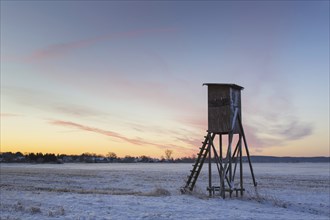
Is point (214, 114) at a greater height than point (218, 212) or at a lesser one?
greater

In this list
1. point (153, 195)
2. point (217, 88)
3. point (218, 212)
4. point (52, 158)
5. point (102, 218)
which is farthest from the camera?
point (52, 158)

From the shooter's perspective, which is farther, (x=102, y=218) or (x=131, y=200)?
(x=131, y=200)

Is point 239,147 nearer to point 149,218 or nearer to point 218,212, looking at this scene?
point 218,212

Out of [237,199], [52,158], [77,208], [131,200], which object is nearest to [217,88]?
[237,199]

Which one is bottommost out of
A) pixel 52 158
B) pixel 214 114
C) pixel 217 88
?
pixel 52 158

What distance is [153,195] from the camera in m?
21.7

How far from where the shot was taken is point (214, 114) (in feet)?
78.5

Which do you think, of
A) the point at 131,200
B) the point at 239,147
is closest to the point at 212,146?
the point at 239,147

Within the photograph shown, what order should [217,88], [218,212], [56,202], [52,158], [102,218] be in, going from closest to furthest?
[102,218], [218,212], [56,202], [217,88], [52,158]

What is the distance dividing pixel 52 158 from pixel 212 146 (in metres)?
186

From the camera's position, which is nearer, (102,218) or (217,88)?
(102,218)

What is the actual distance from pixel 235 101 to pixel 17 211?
14135mm

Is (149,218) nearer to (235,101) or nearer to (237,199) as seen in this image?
(237,199)

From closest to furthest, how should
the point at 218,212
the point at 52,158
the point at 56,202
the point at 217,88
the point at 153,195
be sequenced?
1. the point at 218,212
2. the point at 56,202
3. the point at 153,195
4. the point at 217,88
5. the point at 52,158
